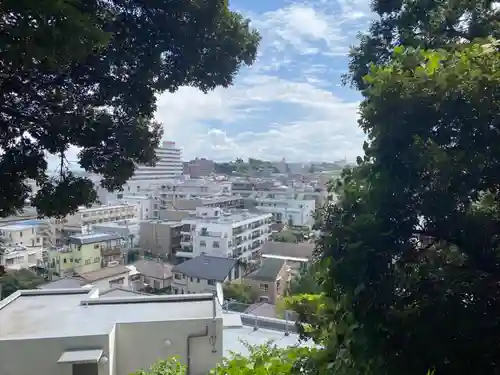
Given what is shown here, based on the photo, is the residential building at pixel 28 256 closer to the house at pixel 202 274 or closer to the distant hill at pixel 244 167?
the house at pixel 202 274

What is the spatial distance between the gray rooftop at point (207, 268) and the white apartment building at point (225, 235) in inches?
61.7

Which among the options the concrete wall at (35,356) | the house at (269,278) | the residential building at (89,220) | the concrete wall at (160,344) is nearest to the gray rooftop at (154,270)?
the residential building at (89,220)

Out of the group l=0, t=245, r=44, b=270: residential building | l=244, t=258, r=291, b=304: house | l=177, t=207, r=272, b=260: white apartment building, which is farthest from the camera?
l=177, t=207, r=272, b=260: white apartment building

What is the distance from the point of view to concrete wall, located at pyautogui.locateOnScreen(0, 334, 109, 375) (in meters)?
3.23

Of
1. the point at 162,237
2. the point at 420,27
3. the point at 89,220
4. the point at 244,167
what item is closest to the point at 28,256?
the point at 89,220

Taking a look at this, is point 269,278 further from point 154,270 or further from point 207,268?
point 154,270

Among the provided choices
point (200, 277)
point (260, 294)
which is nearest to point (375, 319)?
point (260, 294)

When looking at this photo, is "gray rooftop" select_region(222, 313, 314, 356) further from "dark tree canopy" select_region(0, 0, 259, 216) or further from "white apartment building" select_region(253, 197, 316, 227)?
"white apartment building" select_region(253, 197, 316, 227)

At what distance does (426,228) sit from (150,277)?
27.1 ft

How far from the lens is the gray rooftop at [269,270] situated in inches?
315

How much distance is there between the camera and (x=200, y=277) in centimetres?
900

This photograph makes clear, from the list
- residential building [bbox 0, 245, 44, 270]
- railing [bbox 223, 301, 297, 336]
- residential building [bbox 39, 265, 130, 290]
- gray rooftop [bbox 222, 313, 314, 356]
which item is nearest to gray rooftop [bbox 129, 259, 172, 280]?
residential building [bbox 39, 265, 130, 290]

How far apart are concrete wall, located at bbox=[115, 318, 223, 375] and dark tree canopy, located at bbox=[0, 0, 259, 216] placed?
169 centimetres

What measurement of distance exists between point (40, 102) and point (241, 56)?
119 centimetres
